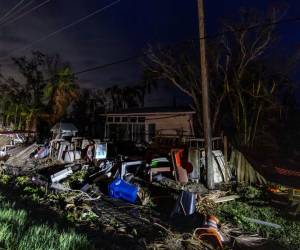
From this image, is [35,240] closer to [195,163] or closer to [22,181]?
[195,163]

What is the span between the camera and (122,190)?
11.5 metres

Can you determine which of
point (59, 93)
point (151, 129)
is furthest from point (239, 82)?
point (59, 93)

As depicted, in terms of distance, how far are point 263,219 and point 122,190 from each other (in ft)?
15.6

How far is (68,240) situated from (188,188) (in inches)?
314

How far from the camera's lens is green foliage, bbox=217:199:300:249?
7.89 meters

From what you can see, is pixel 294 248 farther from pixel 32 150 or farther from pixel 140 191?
pixel 32 150

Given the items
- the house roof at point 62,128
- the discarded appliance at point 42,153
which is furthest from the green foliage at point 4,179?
the house roof at point 62,128

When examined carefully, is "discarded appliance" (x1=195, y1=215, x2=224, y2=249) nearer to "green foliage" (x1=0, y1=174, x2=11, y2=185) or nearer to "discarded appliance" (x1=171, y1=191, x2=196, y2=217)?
"discarded appliance" (x1=171, y1=191, x2=196, y2=217)

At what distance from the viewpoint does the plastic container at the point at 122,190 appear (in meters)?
11.1

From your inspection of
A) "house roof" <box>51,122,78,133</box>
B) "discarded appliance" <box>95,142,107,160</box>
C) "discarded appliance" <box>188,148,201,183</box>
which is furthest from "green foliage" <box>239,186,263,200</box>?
"house roof" <box>51,122,78,133</box>

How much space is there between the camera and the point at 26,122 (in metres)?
39.1

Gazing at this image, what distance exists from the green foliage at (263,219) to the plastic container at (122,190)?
289 cm

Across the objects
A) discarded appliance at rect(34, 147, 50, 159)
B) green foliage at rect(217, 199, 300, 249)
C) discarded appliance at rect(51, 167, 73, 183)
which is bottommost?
green foliage at rect(217, 199, 300, 249)

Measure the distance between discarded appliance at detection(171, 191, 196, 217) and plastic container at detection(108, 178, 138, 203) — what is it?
86.2 inches
